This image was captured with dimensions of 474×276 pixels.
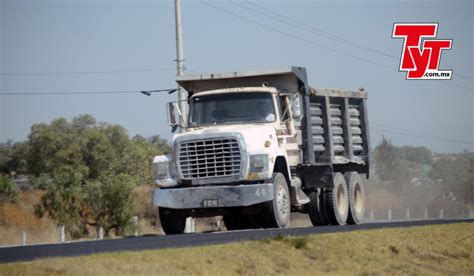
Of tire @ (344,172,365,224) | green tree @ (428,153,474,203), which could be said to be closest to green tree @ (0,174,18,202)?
tire @ (344,172,365,224)

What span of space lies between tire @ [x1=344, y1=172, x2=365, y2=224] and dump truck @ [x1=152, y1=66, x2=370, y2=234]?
0.17 ft

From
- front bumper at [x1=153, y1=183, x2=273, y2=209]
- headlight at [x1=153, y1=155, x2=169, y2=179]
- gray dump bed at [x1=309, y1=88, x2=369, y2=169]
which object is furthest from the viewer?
gray dump bed at [x1=309, y1=88, x2=369, y2=169]

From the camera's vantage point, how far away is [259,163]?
20078 mm

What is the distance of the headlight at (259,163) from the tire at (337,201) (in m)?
4.09

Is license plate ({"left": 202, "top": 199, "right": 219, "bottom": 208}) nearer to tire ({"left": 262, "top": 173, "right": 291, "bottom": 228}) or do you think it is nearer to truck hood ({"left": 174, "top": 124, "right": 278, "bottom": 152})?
tire ({"left": 262, "top": 173, "right": 291, "bottom": 228})

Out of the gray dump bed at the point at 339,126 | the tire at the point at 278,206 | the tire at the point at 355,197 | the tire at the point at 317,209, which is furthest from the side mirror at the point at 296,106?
the tire at the point at 355,197

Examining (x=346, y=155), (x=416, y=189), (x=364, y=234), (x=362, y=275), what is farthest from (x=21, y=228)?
(x=416, y=189)

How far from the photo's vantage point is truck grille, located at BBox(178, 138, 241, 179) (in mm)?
20047

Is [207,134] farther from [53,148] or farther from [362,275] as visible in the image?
[53,148]

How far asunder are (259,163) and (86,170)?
1238 inches

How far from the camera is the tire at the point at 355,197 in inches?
992

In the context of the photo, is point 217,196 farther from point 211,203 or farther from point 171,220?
point 171,220

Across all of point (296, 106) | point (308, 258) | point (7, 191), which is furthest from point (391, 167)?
point (308, 258)

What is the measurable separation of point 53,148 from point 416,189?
29204 millimetres
